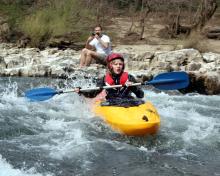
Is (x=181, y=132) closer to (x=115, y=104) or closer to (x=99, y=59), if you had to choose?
(x=115, y=104)

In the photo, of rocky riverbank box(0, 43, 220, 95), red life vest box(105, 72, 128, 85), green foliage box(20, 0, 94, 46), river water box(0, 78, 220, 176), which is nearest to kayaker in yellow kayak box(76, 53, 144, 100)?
red life vest box(105, 72, 128, 85)

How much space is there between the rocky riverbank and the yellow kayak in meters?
4.10

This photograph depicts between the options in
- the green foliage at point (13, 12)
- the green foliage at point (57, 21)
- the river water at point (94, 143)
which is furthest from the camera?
Answer: the green foliage at point (13, 12)

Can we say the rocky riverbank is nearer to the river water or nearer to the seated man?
the seated man

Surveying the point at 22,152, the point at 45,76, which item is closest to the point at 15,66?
the point at 45,76

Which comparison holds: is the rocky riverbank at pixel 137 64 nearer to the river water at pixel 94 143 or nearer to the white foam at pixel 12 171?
the river water at pixel 94 143

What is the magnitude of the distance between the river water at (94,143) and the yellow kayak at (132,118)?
0.12 metres

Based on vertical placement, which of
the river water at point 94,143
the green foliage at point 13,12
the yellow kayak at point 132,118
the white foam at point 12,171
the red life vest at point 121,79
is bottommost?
the river water at point 94,143

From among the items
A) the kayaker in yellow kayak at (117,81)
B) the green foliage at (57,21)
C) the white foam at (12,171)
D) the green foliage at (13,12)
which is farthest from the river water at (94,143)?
the green foliage at (13,12)

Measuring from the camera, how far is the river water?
18.1ft

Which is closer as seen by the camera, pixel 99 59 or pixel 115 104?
pixel 115 104

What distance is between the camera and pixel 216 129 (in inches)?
287

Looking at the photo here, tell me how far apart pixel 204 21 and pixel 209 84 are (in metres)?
6.36

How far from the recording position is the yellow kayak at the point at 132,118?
21.3 ft
